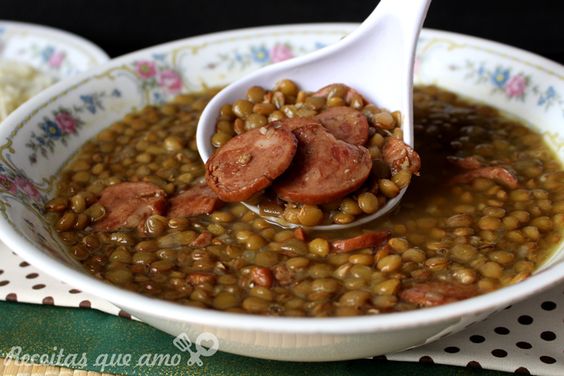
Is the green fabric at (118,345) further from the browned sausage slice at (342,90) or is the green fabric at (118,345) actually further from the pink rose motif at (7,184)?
the browned sausage slice at (342,90)

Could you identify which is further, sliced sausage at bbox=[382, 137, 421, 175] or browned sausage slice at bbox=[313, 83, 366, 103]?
browned sausage slice at bbox=[313, 83, 366, 103]

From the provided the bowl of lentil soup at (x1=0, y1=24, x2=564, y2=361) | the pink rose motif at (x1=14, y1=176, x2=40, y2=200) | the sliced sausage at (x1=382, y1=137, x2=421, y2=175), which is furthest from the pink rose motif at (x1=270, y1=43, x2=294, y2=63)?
the pink rose motif at (x1=14, y1=176, x2=40, y2=200)

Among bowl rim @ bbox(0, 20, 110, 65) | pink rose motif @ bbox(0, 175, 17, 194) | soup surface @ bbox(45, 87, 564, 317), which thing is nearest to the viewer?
soup surface @ bbox(45, 87, 564, 317)

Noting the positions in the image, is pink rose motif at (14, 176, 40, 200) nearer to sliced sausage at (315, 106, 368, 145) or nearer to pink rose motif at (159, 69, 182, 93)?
pink rose motif at (159, 69, 182, 93)

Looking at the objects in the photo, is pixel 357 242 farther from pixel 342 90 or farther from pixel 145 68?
pixel 145 68

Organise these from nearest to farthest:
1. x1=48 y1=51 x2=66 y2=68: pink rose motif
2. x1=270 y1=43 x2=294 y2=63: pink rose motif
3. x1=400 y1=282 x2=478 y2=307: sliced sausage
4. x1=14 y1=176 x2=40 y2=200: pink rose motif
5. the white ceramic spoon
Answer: x1=400 y1=282 x2=478 y2=307: sliced sausage → x1=14 y1=176 x2=40 y2=200: pink rose motif → the white ceramic spoon → x1=270 y1=43 x2=294 y2=63: pink rose motif → x1=48 y1=51 x2=66 y2=68: pink rose motif

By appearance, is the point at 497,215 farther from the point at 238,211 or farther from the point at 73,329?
the point at 73,329

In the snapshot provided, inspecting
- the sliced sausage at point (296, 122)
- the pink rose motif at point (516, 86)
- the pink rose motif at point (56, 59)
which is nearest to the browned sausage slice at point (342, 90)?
the sliced sausage at point (296, 122)
